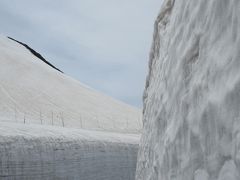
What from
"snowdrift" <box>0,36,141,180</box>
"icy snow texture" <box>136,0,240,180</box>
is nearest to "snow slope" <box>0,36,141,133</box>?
"snowdrift" <box>0,36,141,180</box>

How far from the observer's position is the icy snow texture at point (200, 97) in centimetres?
102

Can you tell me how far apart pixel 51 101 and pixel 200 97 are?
12.4 meters

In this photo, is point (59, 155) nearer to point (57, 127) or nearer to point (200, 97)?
point (57, 127)

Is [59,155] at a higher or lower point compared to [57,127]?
lower

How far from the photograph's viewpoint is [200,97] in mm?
1220

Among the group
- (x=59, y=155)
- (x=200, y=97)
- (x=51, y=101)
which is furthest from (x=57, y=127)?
(x=200, y=97)

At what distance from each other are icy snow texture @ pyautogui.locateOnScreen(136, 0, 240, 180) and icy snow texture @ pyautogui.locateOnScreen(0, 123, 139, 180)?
3340mm

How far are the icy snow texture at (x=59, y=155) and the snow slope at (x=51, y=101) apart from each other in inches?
106

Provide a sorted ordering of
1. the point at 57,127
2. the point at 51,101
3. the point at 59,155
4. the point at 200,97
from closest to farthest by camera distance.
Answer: the point at 200,97 → the point at 59,155 → the point at 57,127 → the point at 51,101

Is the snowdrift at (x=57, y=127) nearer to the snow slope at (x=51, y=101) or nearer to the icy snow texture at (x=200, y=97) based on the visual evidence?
the snow slope at (x=51, y=101)

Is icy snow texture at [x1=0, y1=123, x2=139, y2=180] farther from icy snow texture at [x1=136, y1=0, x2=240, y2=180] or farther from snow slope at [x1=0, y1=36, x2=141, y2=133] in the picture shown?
icy snow texture at [x1=136, y1=0, x2=240, y2=180]

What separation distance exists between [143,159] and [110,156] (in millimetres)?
5212

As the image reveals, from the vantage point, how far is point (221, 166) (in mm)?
1064

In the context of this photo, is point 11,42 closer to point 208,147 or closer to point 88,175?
point 88,175
